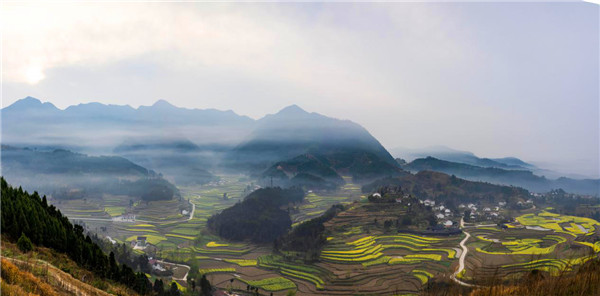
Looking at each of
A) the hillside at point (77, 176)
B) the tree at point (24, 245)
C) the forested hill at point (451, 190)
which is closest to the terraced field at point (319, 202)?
the forested hill at point (451, 190)

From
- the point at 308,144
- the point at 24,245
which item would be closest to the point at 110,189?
the point at 24,245

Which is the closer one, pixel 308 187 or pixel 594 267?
pixel 594 267

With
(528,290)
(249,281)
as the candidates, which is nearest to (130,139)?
(249,281)

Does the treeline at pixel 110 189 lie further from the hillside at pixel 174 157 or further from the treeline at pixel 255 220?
the hillside at pixel 174 157

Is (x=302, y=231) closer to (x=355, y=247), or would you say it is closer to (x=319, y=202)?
(x=355, y=247)

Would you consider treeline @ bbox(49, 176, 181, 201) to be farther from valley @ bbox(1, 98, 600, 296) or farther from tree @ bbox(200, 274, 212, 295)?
tree @ bbox(200, 274, 212, 295)

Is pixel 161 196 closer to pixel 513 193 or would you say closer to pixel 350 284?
pixel 350 284
